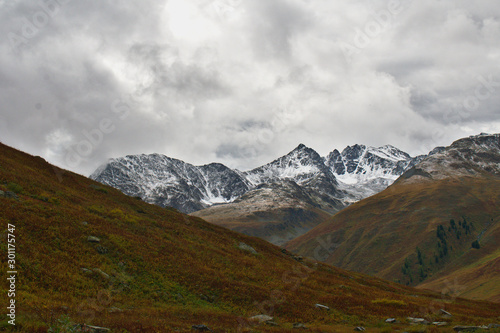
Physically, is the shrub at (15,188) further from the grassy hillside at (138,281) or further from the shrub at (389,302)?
the shrub at (389,302)

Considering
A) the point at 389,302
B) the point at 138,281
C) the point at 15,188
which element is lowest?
the point at 389,302

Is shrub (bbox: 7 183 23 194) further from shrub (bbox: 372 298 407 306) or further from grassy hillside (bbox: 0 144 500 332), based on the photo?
shrub (bbox: 372 298 407 306)

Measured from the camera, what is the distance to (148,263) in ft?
104

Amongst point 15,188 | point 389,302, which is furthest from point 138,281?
point 389,302

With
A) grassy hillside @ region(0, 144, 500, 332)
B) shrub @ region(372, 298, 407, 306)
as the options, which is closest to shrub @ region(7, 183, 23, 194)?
grassy hillside @ region(0, 144, 500, 332)

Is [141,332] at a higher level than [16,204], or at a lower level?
lower

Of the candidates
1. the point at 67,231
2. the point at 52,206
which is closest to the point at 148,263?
the point at 67,231

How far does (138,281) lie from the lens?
28141 mm

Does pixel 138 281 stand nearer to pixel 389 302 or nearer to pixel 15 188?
pixel 15 188

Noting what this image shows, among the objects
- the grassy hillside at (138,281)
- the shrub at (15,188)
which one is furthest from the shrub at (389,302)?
the shrub at (15,188)

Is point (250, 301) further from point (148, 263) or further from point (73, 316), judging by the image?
point (73, 316)

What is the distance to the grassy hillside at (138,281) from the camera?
800 inches

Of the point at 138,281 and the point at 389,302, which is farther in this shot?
the point at 389,302

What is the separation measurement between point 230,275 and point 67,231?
16702 mm
